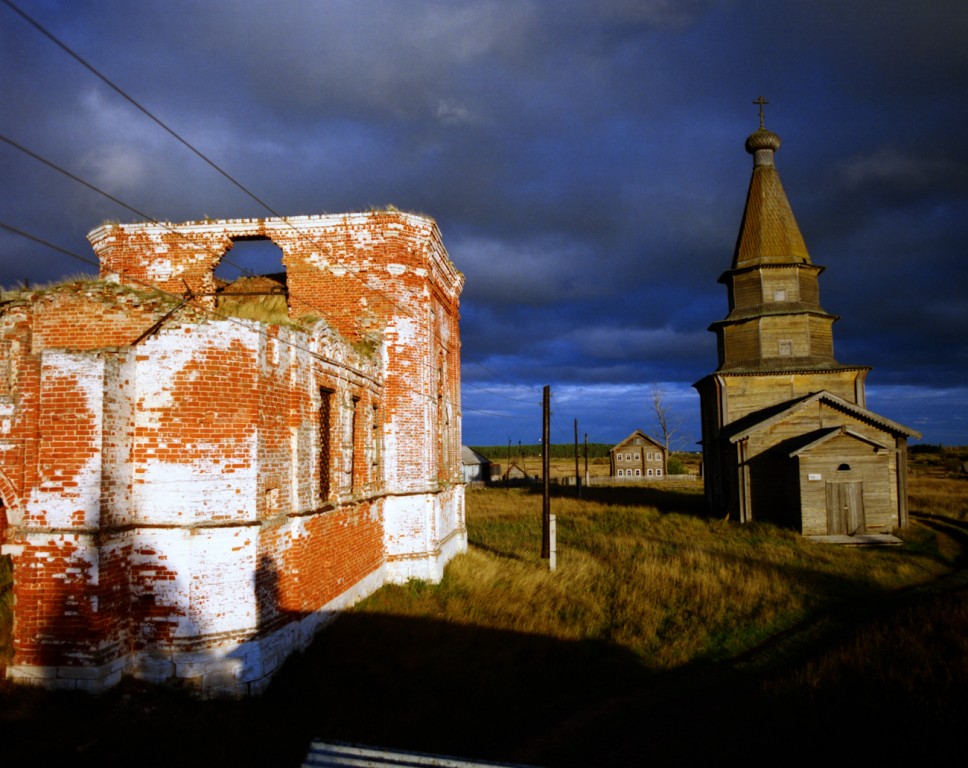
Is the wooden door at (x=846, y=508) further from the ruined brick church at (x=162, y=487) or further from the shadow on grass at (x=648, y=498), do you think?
the ruined brick church at (x=162, y=487)

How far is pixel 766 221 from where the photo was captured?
29828mm

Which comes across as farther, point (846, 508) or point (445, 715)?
point (846, 508)

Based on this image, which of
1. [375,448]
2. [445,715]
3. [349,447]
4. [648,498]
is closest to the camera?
[445,715]

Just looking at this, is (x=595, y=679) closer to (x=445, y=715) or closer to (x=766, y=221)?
(x=445, y=715)

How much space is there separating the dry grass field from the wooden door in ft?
18.4

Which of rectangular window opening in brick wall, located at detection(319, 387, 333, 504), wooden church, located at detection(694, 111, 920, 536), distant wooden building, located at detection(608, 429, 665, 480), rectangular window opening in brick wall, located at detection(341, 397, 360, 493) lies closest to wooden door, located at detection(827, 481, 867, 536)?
wooden church, located at detection(694, 111, 920, 536)

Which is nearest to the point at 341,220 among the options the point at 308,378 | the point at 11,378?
the point at 308,378

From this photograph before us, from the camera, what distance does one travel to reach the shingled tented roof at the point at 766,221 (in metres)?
29.1

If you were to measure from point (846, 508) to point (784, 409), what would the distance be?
14.6 feet

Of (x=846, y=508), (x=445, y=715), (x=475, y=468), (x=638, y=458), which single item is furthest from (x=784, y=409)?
(x=475, y=468)

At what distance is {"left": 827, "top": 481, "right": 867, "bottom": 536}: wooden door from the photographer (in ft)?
75.3

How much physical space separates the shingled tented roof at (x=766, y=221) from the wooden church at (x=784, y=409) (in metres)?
0.05

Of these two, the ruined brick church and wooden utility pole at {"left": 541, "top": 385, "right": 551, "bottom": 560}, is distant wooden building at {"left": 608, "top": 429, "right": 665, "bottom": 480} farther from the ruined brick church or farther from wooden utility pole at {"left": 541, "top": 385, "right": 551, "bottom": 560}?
the ruined brick church

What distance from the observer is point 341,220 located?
15.0 meters
